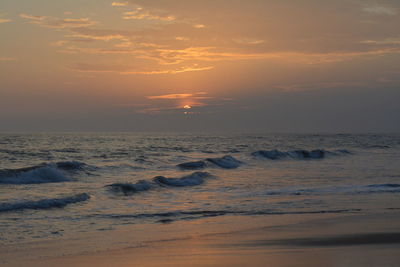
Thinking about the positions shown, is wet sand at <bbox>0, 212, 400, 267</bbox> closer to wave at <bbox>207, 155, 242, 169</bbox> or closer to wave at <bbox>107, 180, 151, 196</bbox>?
wave at <bbox>107, 180, 151, 196</bbox>

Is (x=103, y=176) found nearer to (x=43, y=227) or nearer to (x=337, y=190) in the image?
(x=337, y=190)

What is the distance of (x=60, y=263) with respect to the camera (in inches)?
279

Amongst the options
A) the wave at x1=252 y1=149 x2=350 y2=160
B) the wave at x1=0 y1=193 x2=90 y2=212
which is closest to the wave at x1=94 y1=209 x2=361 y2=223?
the wave at x1=0 y1=193 x2=90 y2=212

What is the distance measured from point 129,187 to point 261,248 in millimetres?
10520

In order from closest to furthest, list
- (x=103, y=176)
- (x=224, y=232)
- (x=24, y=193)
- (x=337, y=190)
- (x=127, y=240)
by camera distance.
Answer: (x=127, y=240) < (x=224, y=232) < (x=24, y=193) < (x=337, y=190) < (x=103, y=176)

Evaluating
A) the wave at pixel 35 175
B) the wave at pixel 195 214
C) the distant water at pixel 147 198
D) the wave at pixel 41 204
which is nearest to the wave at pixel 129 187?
the distant water at pixel 147 198

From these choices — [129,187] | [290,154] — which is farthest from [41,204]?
[290,154]

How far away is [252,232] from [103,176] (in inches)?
555

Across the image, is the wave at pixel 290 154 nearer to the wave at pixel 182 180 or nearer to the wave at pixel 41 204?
the wave at pixel 182 180

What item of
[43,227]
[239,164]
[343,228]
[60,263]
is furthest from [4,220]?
[239,164]

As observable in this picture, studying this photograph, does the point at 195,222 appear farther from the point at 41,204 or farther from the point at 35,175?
the point at 35,175

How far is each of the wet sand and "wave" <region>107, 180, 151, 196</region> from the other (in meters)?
6.73

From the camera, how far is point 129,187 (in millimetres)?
18062

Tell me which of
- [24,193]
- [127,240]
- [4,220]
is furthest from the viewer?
[24,193]
